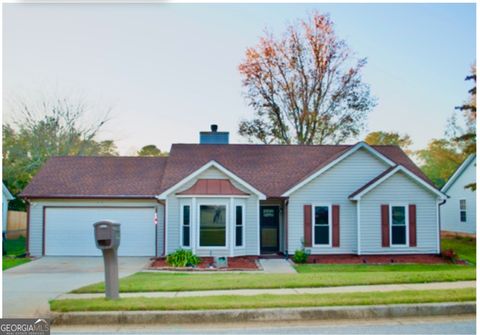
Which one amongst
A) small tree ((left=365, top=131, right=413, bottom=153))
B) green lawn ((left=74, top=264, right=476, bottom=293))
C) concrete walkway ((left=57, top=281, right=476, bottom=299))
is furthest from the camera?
small tree ((left=365, top=131, right=413, bottom=153))

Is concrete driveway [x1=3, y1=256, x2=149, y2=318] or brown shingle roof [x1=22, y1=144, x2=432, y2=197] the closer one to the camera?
concrete driveway [x1=3, y1=256, x2=149, y2=318]

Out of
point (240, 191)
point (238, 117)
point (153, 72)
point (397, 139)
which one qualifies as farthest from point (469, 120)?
point (153, 72)

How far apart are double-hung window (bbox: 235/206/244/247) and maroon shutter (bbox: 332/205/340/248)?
3.33m

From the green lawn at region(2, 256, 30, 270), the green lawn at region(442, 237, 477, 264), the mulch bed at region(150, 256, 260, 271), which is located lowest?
the green lawn at region(442, 237, 477, 264)

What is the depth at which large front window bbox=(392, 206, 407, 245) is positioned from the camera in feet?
58.1

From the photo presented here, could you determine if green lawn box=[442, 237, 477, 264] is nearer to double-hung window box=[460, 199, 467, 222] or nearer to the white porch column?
double-hung window box=[460, 199, 467, 222]

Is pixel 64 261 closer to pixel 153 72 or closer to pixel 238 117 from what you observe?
pixel 153 72

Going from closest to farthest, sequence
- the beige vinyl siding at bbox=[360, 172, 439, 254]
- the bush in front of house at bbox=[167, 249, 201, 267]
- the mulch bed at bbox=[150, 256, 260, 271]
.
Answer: the mulch bed at bbox=[150, 256, 260, 271]
the bush in front of house at bbox=[167, 249, 201, 267]
the beige vinyl siding at bbox=[360, 172, 439, 254]

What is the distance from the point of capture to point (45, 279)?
1227 cm

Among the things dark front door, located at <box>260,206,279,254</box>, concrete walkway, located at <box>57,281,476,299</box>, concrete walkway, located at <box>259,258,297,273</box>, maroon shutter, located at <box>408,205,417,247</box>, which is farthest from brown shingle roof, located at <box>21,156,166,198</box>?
concrete walkway, located at <box>57,281,476,299</box>

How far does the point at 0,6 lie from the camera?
616cm

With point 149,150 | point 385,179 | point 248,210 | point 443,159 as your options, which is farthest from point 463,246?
point 149,150

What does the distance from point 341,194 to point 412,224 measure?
2.71 m

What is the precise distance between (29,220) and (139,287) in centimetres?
1087
